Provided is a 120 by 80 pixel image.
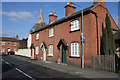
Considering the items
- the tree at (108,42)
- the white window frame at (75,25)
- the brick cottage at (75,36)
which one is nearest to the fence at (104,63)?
the brick cottage at (75,36)

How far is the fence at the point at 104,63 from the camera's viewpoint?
9.69 metres

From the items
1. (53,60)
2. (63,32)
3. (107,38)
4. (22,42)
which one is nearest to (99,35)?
(107,38)

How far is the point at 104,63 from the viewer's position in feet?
33.8

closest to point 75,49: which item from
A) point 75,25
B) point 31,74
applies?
point 75,25

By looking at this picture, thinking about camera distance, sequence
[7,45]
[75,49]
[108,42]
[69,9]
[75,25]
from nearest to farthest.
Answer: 1. [108,42]
2. [75,49]
3. [75,25]
4. [69,9]
5. [7,45]

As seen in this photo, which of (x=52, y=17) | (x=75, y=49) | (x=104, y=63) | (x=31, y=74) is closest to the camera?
(x=31, y=74)

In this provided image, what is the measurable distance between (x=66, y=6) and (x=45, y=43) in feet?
25.9

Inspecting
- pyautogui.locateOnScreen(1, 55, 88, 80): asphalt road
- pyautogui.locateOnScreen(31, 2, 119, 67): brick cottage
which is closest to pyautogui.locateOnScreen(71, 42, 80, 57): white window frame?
pyautogui.locateOnScreen(31, 2, 119, 67): brick cottage

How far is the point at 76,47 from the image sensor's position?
13.4m

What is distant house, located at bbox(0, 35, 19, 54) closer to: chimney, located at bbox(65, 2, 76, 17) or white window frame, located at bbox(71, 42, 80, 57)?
chimney, located at bbox(65, 2, 76, 17)

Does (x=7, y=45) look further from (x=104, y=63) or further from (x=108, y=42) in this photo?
(x=104, y=63)

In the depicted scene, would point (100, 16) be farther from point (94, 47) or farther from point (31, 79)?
point (31, 79)

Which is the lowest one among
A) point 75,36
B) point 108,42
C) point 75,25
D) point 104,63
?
point 104,63

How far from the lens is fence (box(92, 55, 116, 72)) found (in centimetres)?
969
